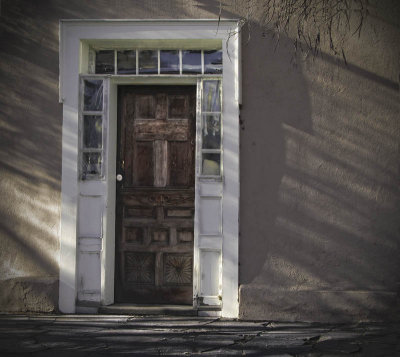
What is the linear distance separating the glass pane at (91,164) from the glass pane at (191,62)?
Result: 1.32 m

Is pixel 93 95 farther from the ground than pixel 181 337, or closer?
farther from the ground

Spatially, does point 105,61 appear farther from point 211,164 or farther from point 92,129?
point 211,164

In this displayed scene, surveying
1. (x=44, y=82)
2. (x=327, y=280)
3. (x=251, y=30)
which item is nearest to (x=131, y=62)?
(x=44, y=82)

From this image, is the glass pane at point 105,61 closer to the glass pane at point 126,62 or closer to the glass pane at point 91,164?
the glass pane at point 126,62

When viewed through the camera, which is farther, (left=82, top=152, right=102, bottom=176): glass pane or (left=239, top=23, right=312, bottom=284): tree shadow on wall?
(left=82, top=152, right=102, bottom=176): glass pane

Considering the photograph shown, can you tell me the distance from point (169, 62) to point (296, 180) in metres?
1.88

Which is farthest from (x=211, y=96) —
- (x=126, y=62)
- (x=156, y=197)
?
(x=156, y=197)

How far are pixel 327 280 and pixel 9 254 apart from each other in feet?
10.9

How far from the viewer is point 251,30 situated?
19.3ft

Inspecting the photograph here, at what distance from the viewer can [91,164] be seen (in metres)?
6.07

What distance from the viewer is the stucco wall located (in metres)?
5.73

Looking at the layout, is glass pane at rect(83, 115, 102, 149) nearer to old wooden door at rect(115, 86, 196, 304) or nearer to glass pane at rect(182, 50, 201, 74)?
old wooden door at rect(115, 86, 196, 304)

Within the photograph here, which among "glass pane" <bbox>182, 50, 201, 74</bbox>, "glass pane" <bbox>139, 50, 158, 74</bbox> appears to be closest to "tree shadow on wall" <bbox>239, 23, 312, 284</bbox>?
"glass pane" <bbox>182, 50, 201, 74</bbox>

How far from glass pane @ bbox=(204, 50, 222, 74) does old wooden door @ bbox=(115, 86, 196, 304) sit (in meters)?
0.32
